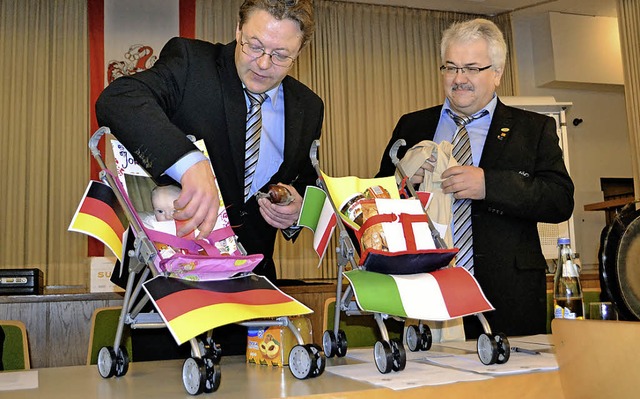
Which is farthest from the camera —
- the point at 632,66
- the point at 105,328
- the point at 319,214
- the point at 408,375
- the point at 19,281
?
the point at 632,66

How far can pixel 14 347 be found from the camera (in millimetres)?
2016

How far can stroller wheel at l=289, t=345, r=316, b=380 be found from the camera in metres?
1.20

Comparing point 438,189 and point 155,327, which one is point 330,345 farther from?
point 438,189

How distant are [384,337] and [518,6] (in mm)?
6306

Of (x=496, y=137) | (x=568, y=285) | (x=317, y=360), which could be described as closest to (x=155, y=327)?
(x=317, y=360)

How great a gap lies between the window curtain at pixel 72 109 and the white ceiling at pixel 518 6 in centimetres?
57

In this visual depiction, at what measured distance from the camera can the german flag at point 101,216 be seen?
4.54ft

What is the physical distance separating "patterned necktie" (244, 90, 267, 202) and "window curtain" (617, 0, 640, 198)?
5.16m

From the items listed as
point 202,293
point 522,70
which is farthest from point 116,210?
point 522,70

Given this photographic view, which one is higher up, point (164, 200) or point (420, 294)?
point (164, 200)

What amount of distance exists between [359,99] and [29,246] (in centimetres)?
336

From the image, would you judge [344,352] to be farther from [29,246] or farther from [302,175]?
[29,246]

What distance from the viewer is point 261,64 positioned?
5.40 feet

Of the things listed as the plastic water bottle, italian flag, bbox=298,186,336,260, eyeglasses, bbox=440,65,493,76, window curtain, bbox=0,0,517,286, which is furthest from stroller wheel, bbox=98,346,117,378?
window curtain, bbox=0,0,517,286
